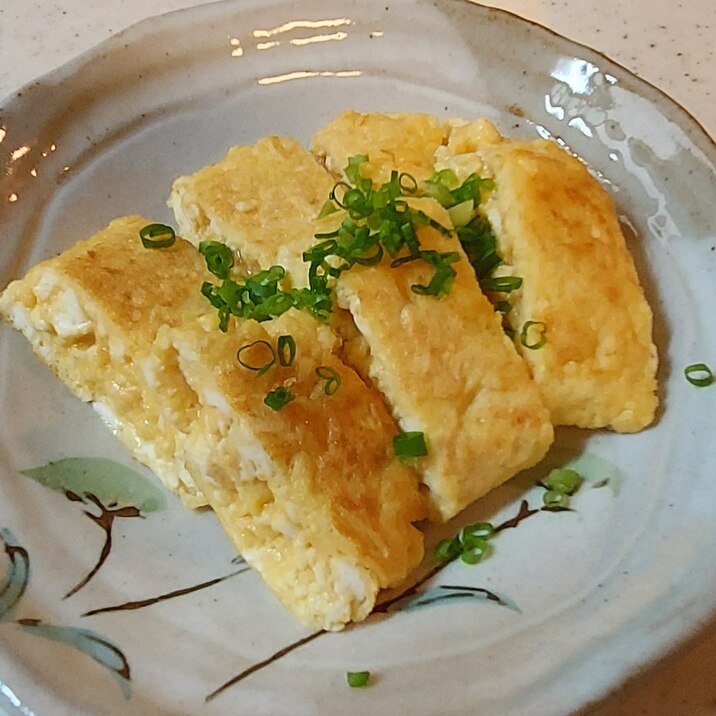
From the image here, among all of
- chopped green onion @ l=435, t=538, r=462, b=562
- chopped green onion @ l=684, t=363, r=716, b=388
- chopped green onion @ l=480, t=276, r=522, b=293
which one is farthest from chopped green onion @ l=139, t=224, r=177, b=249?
chopped green onion @ l=684, t=363, r=716, b=388

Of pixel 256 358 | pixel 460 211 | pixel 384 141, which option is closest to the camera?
pixel 256 358

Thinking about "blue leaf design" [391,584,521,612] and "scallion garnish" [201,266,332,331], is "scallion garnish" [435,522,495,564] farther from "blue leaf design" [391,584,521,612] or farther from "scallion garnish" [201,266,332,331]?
"scallion garnish" [201,266,332,331]

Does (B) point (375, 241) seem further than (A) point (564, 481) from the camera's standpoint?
No

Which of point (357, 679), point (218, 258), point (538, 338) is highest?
point (218, 258)

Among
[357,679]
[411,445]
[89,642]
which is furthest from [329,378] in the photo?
[89,642]

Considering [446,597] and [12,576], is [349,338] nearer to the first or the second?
[446,597]

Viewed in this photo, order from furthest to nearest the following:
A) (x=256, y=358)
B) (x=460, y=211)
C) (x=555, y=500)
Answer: (x=460, y=211)
(x=555, y=500)
(x=256, y=358)

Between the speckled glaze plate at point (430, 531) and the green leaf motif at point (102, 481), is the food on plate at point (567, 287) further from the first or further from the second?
the green leaf motif at point (102, 481)
